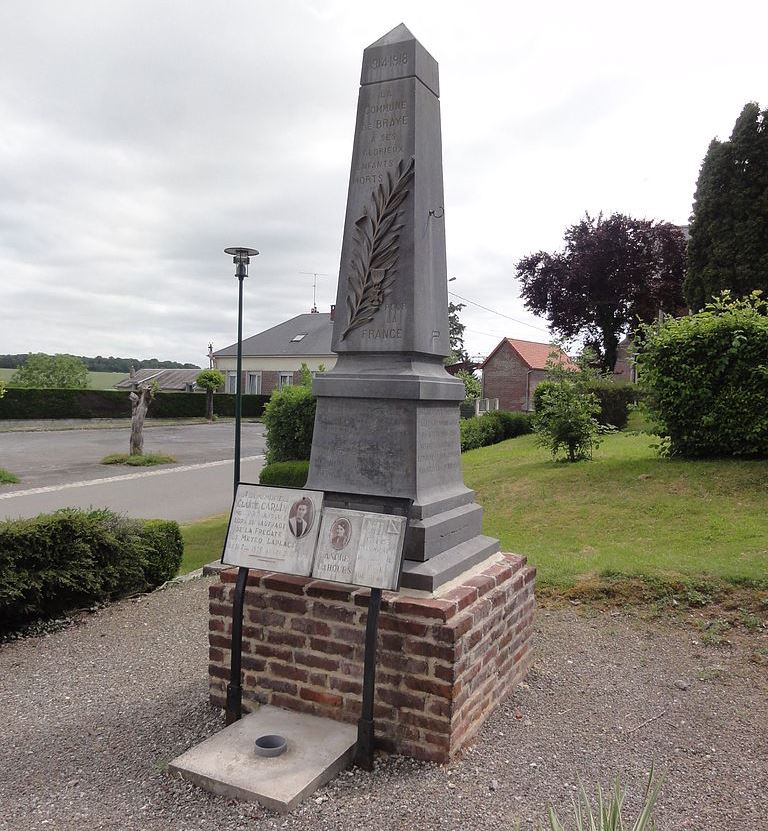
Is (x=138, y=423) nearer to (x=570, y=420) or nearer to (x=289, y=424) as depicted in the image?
(x=289, y=424)

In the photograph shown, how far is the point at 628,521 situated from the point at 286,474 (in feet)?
19.0

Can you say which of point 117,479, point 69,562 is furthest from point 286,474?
point 117,479

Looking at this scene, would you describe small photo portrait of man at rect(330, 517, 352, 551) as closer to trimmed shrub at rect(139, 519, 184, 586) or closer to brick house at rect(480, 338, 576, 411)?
trimmed shrub at rect(139, 519, 184, 586)

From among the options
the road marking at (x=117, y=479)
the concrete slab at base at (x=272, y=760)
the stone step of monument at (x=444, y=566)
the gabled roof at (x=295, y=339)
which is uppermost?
the gabled roof at (x=295, y=339)

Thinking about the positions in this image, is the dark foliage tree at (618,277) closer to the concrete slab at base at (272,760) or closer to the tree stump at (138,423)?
the tree stump at (138,423)

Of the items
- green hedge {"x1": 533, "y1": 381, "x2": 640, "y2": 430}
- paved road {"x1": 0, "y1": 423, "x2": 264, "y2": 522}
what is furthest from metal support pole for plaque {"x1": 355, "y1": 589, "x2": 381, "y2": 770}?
green hedge {"x1": 533, "y1": 381, "x2": 640, "y2": 430}

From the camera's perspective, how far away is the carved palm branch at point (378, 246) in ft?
12.1

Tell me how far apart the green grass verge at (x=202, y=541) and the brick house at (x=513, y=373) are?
3006 centimetres

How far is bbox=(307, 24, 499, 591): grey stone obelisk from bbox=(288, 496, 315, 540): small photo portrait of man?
441 millimetres

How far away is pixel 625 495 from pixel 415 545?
229 inches

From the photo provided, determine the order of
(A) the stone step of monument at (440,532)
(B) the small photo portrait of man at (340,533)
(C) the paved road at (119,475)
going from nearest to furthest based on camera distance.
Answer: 1. (B) the small photo portrait of man at (340,533)
2. (A) the stone step of monument at (440,532)
3. (C) the paved road at (119,475)

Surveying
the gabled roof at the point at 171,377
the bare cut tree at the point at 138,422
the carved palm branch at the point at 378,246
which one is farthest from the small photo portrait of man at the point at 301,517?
the gabled roof at the point at 171,377

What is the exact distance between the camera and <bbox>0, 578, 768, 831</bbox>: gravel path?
8.71 ft

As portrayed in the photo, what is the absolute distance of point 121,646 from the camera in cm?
472
